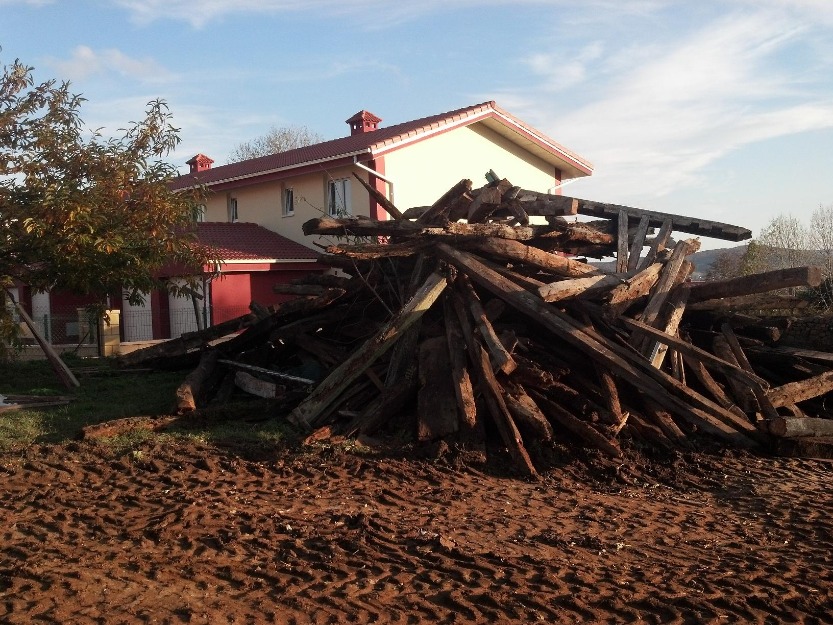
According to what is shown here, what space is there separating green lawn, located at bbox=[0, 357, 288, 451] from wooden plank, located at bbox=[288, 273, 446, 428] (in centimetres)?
34

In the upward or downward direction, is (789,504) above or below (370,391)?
below

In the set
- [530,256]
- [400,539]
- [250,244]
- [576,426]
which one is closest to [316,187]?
[250,244]

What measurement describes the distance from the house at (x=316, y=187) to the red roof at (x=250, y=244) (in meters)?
0.03

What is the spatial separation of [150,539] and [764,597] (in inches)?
166

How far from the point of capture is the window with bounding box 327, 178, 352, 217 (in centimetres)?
2434

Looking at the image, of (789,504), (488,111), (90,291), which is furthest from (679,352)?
(488,111)

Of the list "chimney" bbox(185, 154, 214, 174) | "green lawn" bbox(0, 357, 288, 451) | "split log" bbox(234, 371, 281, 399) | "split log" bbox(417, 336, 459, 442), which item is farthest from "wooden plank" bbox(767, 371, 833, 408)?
"chimney" bbox(185, 154, 214, 174)

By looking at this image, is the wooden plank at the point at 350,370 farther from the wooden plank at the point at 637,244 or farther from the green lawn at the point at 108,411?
the wooden plank at the point at 637,244

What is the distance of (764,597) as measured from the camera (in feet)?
16.6

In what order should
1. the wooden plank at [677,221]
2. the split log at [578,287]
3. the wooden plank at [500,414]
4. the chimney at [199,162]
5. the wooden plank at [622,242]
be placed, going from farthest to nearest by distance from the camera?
the chimney at [199,162]
the wooden plank at [677,221]
the wooden plank at [622,242]
the split log at [578,287]
the wooden plank at [500,414]

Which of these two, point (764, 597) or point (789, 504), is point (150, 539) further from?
point (789, 504)

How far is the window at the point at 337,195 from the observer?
24344 millimetres

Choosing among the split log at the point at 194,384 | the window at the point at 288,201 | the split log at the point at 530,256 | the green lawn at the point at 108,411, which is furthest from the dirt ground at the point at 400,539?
the window at the point at 288,201

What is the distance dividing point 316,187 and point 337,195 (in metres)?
0.87
